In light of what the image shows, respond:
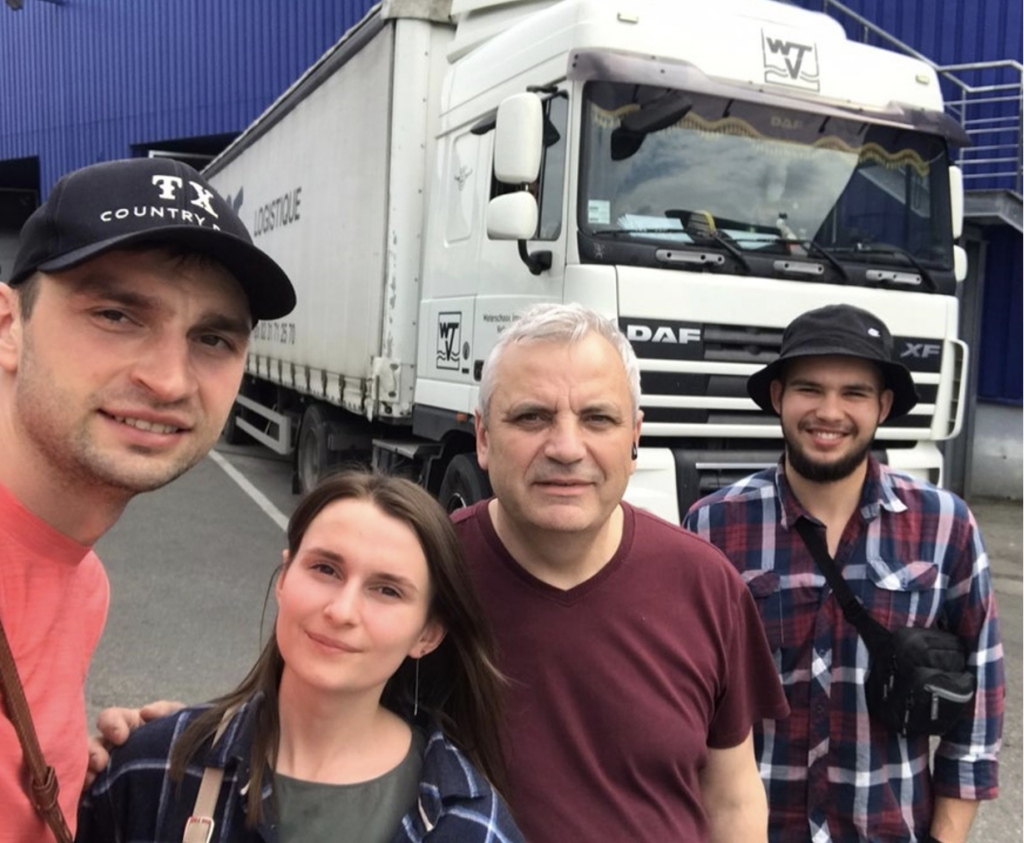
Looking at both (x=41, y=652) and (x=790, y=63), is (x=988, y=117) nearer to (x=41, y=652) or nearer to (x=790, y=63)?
(x=790, y=63)

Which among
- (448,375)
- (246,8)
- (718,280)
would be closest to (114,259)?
(718,280)

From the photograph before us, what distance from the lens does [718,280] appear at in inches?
179

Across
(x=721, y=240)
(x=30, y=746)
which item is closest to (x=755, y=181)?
(x=721, y=240)

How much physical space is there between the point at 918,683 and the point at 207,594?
16.7ft

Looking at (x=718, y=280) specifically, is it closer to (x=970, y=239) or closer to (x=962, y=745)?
(x=962, y=745)

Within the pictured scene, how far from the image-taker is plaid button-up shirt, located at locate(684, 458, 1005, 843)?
6.89 ft

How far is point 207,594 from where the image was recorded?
6211 mm

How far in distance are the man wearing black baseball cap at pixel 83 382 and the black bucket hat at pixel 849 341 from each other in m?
1.37

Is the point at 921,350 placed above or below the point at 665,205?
below

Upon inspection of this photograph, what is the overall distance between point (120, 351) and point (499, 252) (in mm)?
3911

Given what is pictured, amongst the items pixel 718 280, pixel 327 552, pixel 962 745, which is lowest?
pixel 962 745

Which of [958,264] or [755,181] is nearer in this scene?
[755,181]

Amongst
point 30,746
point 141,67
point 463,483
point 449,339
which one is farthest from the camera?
point 141,67

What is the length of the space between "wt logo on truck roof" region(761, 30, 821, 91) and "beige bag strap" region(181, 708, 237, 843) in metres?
4.32
